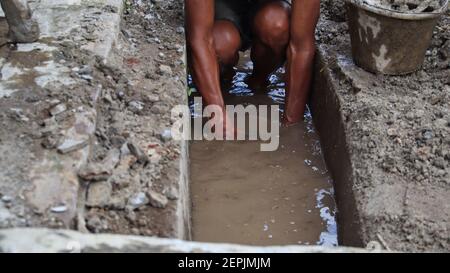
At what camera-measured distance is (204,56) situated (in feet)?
10.7

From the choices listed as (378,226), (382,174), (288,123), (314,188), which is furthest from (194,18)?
(378,226)

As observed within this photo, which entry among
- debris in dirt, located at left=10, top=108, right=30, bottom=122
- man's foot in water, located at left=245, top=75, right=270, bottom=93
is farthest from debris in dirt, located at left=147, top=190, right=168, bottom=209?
man's foot in water, located at left=245, top=75, right=270, bottom=93

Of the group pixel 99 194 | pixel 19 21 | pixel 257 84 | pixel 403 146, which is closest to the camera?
pixel 99 194

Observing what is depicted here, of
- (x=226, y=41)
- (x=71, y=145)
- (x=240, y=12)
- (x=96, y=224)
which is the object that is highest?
(x=240, y=12)

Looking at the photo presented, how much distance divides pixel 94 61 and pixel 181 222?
0.99 m

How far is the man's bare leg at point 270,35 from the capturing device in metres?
3.33

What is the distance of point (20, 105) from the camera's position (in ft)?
8.03

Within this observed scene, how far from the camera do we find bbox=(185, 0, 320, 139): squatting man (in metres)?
3.22

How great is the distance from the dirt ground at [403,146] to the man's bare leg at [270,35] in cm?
27

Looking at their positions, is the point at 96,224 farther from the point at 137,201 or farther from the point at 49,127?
the point at 49,127

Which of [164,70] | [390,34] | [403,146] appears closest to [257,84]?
[164,70]

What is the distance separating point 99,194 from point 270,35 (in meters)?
1.58
